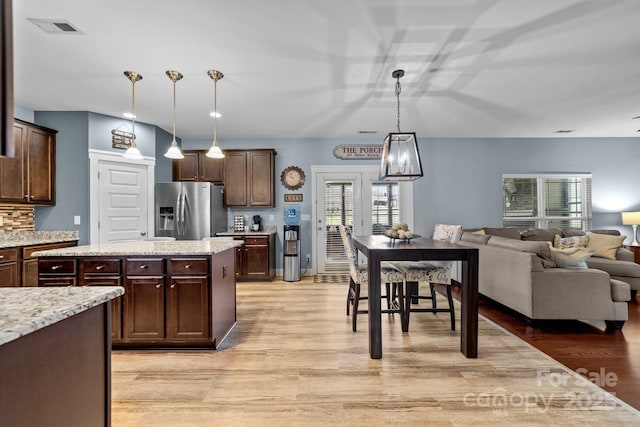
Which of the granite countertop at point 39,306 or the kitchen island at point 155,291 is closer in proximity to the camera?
the granite countertop at point 39,306

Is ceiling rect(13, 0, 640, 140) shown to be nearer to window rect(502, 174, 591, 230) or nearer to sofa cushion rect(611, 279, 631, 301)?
window rect(502, 174, 591, 230)

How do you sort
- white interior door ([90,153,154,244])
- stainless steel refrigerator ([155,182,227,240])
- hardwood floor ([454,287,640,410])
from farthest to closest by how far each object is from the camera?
1. stainless steel refrigerator ([155,182,227,240])
2. white interior door ([90,153,154,244])
3. hardwood floor ([454,287,640,410])

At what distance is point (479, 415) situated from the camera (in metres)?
1.79

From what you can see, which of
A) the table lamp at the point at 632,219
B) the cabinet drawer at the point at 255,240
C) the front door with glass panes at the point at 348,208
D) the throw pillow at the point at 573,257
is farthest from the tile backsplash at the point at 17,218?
the table lamp at the point at 632,219

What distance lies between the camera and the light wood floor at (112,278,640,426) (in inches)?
70.3

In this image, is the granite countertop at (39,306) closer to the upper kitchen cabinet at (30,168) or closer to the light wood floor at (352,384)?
the light wood floor at (352,384)

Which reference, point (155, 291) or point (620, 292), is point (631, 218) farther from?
point (155, 291)

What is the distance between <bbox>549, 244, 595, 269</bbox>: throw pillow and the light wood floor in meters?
1.03

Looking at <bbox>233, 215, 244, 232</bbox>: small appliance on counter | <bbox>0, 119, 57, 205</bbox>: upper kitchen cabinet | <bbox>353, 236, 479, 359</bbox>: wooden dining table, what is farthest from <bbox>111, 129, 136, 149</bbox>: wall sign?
<bbox>353, 236, 479, 359</bbox>: wooden dining table

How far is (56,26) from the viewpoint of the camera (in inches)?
92.2

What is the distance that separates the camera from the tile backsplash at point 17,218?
382 centimetres

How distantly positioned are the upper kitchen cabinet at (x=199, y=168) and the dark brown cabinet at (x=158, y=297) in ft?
10.4

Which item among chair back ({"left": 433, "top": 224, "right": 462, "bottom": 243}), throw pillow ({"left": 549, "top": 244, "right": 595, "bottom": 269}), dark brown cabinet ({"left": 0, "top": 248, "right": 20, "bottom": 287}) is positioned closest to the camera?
throw pillow ({"left": 549, "top": 244, "right": 595, "bottom": 269})

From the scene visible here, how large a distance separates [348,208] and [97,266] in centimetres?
411
